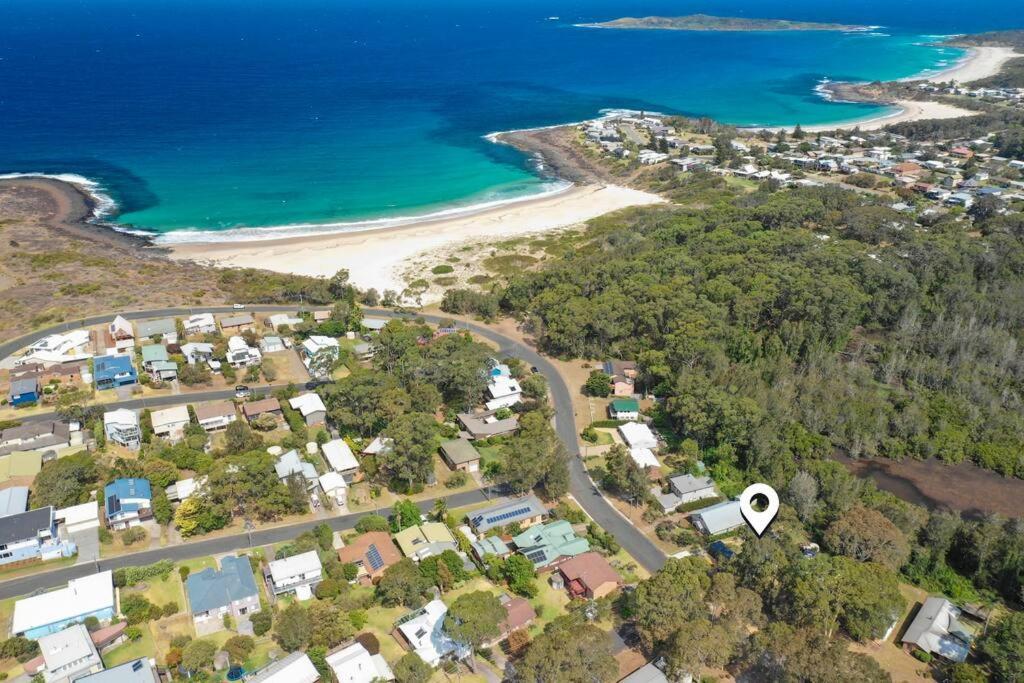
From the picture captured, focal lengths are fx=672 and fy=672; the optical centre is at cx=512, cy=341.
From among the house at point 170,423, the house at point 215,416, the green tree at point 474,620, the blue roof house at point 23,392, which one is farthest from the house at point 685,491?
the blue roof house at point 23,392

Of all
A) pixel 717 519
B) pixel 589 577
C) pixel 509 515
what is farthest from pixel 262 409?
pixel 717 519

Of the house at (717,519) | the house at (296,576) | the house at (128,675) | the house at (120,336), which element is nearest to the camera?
the house at (128,675)

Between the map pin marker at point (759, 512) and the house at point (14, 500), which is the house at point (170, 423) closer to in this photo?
the house at point (14, 500)

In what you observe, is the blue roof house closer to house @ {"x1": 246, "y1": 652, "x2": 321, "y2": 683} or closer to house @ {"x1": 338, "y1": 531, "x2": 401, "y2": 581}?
house @ {"x1": 338, "y1": 531, "x2": 401, "y2": 581}

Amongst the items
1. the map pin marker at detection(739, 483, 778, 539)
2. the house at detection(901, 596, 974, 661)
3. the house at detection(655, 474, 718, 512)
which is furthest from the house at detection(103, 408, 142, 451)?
the house at detection(901, 596, 974, 661)

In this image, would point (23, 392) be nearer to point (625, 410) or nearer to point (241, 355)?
point (241, 355)

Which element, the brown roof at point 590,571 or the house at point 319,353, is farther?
the house at point 319,353

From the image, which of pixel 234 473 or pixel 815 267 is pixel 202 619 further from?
pixel 815 267

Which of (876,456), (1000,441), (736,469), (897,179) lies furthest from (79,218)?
(897,179)
